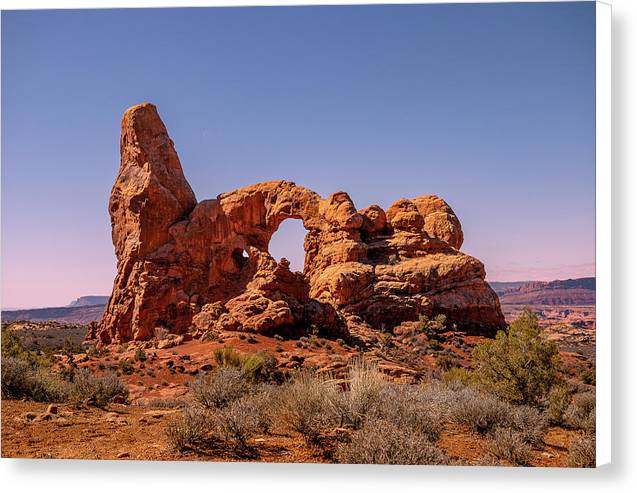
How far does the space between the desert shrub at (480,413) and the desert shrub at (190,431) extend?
3639 millimetres

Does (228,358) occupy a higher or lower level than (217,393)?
lower

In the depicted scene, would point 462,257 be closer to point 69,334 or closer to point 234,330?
point 234,330

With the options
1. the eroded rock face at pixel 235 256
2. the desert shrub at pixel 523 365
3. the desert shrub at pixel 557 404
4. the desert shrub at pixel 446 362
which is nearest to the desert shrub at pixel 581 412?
the desert shrub at pixel 557 404

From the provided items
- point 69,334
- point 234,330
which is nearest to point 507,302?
point 234,330

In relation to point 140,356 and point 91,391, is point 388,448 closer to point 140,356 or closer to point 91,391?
point 91,391

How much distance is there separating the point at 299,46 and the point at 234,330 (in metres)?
11.7

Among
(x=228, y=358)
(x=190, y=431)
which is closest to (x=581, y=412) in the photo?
(x=190, y=431)

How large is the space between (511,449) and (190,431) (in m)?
4.16

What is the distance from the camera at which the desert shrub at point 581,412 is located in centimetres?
918

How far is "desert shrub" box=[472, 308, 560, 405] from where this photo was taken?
10805mm

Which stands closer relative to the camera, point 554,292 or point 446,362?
point 554,292

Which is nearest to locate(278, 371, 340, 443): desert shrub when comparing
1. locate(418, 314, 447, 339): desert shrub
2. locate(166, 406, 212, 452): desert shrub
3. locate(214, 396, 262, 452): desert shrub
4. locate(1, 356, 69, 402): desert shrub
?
locate(214, 396, 262, 452): desert shrub

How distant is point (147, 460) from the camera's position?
8.07 m

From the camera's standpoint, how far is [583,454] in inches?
314
